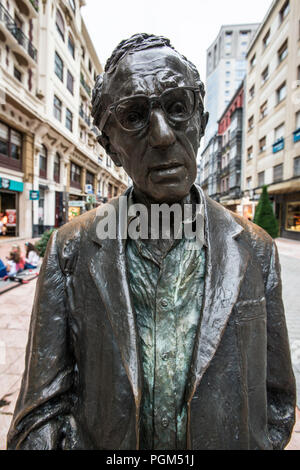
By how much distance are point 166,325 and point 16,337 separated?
13.4 feet

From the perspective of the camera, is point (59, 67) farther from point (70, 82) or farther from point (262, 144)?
point (262, 144)

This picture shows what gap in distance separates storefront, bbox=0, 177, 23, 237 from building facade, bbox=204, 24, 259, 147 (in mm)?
50581

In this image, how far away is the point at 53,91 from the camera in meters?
17.2

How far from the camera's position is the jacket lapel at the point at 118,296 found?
882 millimetres

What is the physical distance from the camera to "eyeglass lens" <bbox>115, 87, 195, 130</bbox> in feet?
3.02

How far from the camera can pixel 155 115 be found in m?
0.92

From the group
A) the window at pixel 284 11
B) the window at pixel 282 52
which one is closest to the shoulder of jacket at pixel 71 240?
the window at pixel 282 52

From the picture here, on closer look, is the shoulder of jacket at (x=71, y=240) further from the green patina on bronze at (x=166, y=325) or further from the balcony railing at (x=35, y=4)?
the balcony railing at (x=35, y=4)

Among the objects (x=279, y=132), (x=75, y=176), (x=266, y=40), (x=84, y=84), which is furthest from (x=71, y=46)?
(x=279, y=132)

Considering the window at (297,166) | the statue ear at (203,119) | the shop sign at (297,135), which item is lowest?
the statue ear at (203,119)

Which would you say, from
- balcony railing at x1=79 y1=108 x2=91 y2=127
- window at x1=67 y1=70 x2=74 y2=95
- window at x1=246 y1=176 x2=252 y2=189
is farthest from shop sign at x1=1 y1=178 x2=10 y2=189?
window at x1=246 y1=176 x2=252 y2=189

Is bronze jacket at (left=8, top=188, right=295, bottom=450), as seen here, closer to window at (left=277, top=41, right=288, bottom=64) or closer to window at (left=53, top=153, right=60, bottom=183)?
window at (left=53, top=153, right=60, bottom=183)

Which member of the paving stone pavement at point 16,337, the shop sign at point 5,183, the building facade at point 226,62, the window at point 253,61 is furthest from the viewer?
the building facade at point 226,62
